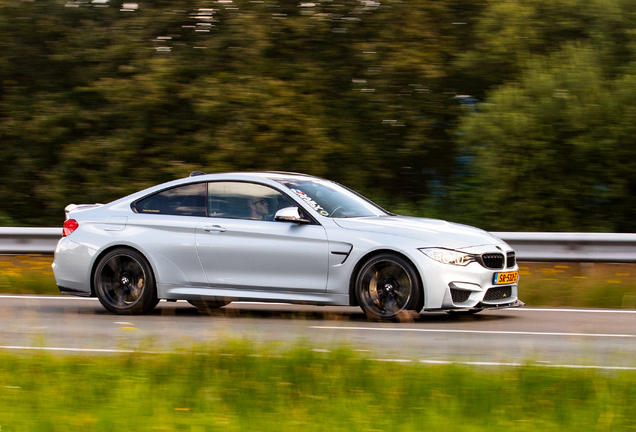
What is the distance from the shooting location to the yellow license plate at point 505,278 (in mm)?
8748

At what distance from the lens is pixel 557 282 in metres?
11.3

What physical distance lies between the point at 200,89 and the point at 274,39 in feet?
5.85

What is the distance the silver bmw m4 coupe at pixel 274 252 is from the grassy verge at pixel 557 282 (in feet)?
6.21

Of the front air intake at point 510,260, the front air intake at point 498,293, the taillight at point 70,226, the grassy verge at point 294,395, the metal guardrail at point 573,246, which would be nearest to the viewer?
the grassy verge at point 294,395

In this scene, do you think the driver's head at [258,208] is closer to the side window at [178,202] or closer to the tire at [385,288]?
the side window at [178,202]

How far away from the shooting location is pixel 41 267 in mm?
13445

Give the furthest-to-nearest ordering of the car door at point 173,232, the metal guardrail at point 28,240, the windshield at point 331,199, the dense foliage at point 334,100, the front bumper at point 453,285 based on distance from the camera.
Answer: the dense foliage at point 334,100, the metal guardrail at point 28,240, the car door at point 173,232, the windshield at point 331,199, the front bumper at point 453,285

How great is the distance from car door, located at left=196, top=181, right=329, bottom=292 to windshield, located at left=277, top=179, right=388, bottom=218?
214mm

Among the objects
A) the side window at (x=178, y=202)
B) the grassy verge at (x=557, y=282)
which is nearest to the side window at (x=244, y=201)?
the side window at (x=178, y=202)

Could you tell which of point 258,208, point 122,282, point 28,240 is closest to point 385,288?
point 258,208

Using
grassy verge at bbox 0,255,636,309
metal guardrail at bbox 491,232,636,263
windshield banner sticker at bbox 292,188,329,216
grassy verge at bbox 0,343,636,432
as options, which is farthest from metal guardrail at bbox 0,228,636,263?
grassy verge at bbox 0,343,636,432

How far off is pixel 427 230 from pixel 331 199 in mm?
1215

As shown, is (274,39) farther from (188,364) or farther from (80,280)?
(188,364)

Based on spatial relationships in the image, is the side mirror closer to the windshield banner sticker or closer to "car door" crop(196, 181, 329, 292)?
"car door" crop(196, 181, 329, 292)
